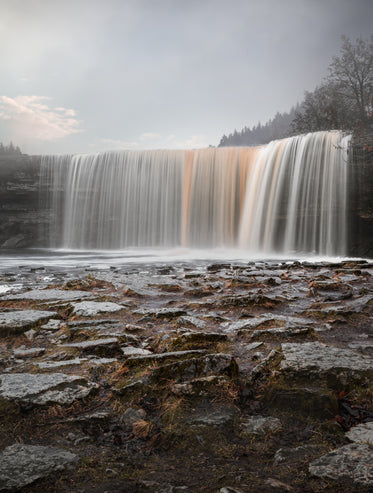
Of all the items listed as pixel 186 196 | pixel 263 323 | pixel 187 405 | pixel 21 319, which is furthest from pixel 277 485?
pixel 186 196

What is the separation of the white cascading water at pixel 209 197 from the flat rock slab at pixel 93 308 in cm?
1504

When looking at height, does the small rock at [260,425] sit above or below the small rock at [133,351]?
below

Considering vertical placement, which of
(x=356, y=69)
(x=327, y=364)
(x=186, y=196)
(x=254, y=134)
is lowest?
(x=327, y=364)

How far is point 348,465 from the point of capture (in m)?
1.65

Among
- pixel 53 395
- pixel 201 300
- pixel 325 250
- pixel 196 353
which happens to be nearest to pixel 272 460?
pixel 196 353

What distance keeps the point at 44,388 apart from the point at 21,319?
2.06 meters

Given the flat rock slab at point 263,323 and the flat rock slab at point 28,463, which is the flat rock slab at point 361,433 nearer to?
the flat rock slab at point 28,463

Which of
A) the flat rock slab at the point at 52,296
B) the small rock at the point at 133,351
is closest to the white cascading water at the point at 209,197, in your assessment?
the flat rock slab at the point at 52,296

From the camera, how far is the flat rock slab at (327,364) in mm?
2482

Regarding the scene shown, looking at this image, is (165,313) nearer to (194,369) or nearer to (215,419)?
(194,369)

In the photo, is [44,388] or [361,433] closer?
[361,433]

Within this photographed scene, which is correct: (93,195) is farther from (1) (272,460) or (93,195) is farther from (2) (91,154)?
(1) (272,460)

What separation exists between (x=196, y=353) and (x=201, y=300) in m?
2.77

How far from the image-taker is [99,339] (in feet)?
11.8
